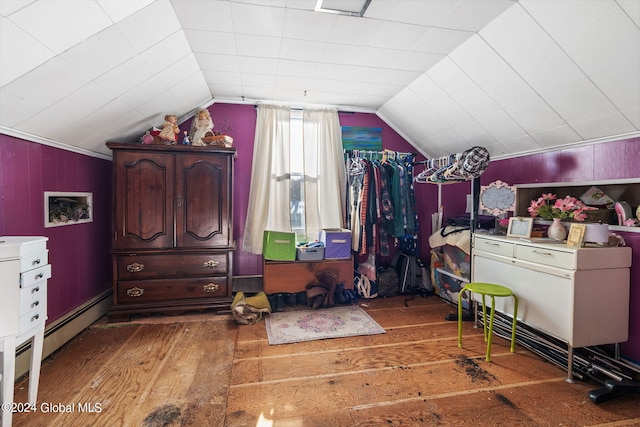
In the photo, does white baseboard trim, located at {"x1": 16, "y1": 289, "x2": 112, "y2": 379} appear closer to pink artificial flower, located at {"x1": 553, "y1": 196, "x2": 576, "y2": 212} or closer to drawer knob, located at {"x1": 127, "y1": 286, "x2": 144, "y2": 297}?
drawer knob, located at {"x1": 127, "y1": 286, "x2": 144, "y2": 297}

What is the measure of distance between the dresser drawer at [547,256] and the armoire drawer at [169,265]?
2680 millimetres

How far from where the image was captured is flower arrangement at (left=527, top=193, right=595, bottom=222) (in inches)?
91.7

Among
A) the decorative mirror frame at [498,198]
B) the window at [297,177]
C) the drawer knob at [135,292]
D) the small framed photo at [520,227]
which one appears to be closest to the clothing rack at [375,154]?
the window at [297,177]

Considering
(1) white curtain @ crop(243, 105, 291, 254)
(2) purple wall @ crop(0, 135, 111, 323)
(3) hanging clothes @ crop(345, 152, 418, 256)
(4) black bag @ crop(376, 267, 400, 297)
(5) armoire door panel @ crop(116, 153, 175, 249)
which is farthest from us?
(4) black bag @ crop(376, 267, 400, 297)

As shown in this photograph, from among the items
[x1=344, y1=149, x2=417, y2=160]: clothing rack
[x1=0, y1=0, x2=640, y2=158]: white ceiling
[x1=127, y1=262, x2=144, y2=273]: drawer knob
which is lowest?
[x1=127, y1=262, x2=144, y2=273]: drawer knob

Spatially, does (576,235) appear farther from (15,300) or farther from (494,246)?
(15,300)

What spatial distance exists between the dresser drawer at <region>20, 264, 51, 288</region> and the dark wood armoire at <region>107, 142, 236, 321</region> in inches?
50.5

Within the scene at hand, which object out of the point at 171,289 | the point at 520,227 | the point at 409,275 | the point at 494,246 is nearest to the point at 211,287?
the point at 171,289

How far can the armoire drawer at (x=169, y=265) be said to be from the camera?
3.06m

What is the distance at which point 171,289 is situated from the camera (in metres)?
3.15

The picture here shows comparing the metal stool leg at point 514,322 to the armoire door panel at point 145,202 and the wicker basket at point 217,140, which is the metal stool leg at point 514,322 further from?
the armoire door panel at point 145,202

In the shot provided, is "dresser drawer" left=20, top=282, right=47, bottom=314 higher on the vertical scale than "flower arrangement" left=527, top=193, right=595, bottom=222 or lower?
lower

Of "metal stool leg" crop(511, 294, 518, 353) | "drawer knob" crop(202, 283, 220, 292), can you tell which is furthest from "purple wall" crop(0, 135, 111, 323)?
"metal stool leg" crop(511, 294, 518, 353)

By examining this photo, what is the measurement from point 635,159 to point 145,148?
393 cm
